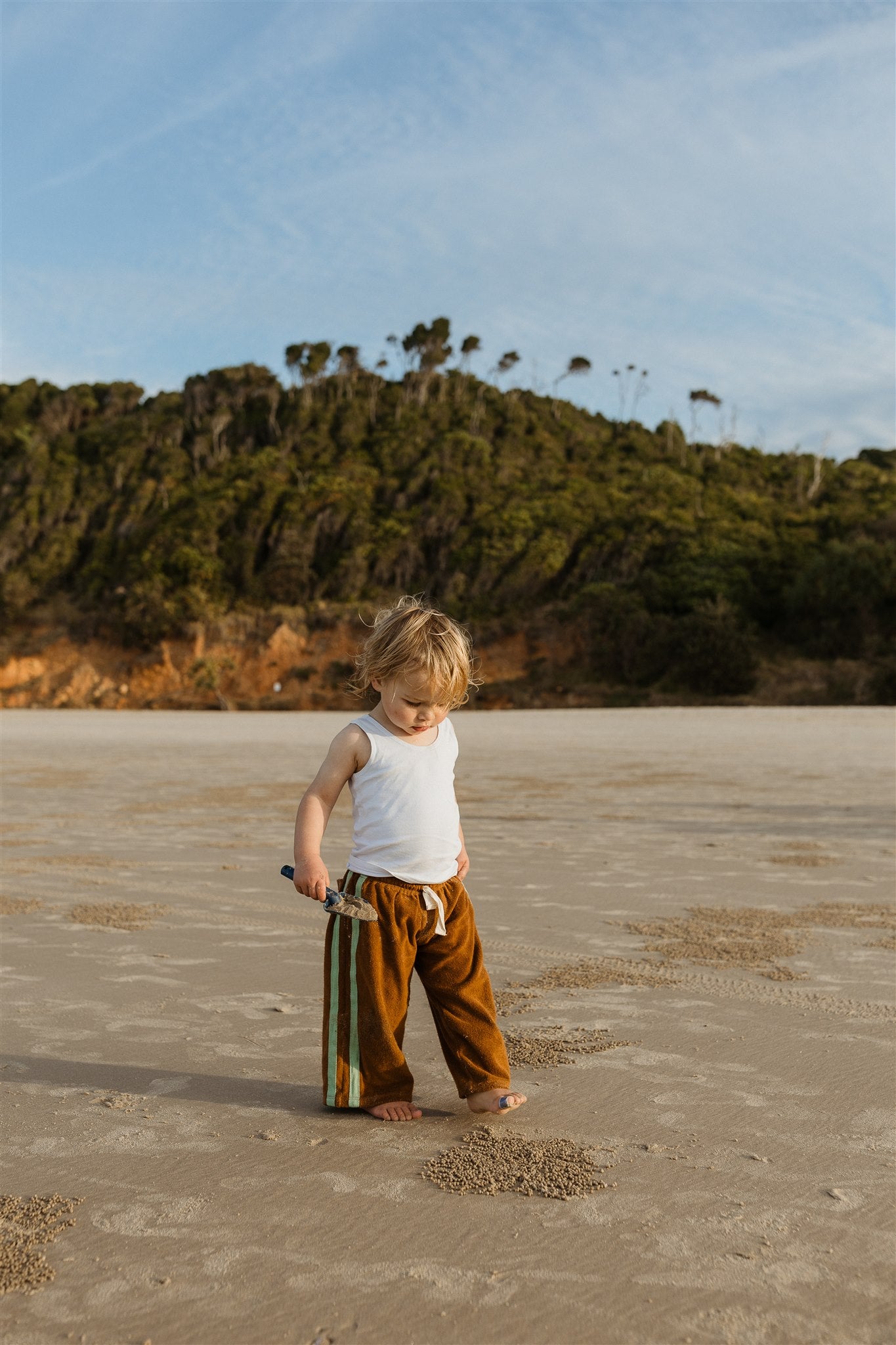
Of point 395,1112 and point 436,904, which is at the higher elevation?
point 436,904

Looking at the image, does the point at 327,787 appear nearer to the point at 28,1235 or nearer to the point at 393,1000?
the point at 393,1000

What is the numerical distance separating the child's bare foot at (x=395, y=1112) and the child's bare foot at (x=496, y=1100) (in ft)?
0.52

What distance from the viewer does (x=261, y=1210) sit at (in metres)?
2.35

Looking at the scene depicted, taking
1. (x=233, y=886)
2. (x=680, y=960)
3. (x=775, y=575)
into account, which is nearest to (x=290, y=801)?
(x=233, y=886)

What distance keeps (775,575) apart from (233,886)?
125ft

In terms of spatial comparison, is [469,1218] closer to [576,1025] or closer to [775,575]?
[576,1025]

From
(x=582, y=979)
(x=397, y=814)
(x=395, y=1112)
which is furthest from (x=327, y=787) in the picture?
(x=582, y=979)

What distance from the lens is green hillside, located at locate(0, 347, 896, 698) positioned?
39031mm

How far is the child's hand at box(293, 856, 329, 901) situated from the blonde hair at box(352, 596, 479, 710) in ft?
1.76

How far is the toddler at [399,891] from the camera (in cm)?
298

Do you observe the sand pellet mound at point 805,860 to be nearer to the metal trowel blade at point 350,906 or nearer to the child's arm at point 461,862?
the child's arm at point 461,862

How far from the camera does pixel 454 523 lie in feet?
161

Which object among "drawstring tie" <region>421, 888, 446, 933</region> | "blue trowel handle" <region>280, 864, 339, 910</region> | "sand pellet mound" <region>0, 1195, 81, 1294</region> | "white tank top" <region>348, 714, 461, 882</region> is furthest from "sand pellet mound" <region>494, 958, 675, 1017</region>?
"sand pellet mound" <region>0, 1195, 81, 1294</region>

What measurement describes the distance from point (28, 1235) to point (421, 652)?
1607 millimetres
